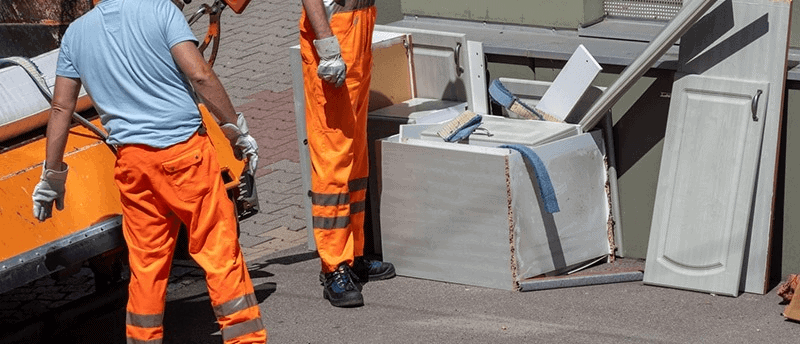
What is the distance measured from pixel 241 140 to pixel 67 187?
786mm

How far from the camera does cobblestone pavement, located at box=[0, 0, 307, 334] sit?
6.98 m

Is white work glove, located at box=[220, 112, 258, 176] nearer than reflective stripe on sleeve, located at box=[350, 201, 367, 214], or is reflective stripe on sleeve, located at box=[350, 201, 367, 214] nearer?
white work glove, located at box=[220, 112, 258, 176]

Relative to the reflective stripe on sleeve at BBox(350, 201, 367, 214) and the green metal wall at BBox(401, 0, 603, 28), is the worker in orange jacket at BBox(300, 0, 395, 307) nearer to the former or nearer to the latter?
the reflective stripe on sleeve at BBox(350, 201, 367, 214)

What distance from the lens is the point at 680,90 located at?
19.7 feet

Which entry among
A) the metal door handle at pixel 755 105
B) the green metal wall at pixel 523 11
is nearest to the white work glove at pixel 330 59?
the green metal wall at pixel 523 11

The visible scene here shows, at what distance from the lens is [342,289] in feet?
20.3

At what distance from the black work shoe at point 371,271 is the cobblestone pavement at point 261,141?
33.5 inches

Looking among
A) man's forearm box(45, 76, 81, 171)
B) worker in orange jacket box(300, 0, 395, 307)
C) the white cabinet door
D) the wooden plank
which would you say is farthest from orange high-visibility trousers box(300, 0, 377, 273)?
the wooden plank

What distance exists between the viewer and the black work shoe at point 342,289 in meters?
6.14

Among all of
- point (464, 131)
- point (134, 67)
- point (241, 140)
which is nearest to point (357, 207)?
point (464, 131)

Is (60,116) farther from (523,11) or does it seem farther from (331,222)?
(523,11)

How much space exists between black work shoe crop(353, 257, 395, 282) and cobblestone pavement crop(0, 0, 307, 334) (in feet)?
2.79

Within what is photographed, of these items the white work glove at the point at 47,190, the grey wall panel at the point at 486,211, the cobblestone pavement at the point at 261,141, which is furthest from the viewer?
the cobblestone pavement at the point at 261,141

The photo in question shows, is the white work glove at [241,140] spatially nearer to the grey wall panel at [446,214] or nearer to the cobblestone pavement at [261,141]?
the grey wall panel at [446,214]
